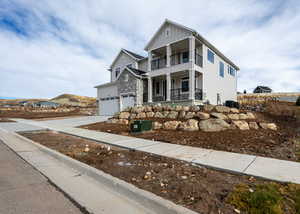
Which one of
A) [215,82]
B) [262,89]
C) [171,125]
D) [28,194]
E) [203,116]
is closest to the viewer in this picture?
[28,194]

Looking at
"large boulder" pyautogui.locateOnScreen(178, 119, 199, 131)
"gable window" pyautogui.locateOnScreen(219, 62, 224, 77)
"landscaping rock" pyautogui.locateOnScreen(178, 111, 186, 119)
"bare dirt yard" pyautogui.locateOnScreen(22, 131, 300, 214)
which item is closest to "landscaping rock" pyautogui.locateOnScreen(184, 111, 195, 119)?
"landscaping rock" pyautogui.locateOnScreen(178, 111, 186, 119)

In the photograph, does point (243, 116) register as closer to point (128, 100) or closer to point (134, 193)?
point (134, 193)

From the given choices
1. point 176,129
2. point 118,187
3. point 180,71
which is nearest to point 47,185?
point 118,187

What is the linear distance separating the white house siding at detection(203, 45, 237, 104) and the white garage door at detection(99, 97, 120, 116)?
425 inches

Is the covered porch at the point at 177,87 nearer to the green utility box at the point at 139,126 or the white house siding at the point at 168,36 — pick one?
the white house siding at the point at 168,36

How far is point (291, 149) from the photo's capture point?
5125 mm

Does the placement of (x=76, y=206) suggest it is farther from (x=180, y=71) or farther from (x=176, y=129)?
(x=180, y=71)

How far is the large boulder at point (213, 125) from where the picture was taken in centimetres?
806

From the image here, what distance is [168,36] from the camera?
15.1 m

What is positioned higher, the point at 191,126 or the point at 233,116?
the point at 233,116

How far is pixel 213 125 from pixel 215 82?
1037cm

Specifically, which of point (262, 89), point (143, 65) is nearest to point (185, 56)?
point (143, 65)

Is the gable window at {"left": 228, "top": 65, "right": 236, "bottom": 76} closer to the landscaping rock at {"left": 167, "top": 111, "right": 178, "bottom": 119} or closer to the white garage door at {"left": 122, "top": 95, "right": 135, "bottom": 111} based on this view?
the white garage door at {"left": 122, "top": 95, "right": 135, "bottom": 111}

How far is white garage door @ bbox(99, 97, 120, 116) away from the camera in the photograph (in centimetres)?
1964
